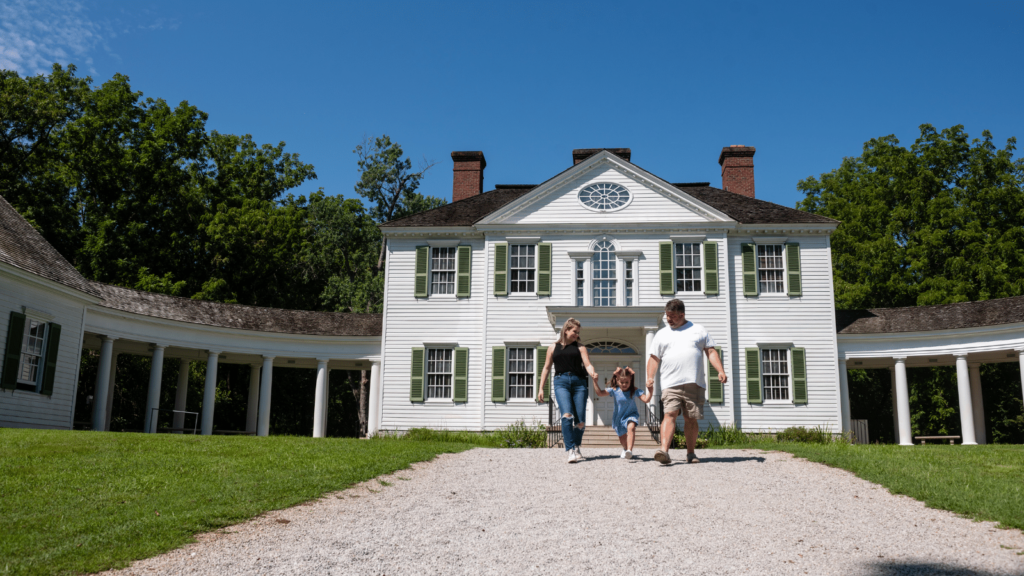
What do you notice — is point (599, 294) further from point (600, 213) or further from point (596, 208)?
point (596, 208)

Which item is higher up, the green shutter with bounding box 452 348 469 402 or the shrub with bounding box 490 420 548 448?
the green shutter with bounding box 452 348 469 402

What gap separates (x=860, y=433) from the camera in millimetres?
23422

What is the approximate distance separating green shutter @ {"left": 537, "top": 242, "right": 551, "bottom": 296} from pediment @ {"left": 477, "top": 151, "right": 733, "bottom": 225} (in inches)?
33.0

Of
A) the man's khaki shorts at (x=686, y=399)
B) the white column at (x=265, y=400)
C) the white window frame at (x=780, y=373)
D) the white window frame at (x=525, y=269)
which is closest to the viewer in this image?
the man's khaki shorts at (x=686, y=399)

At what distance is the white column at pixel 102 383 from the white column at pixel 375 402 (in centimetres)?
719

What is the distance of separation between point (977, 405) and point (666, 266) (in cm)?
1040

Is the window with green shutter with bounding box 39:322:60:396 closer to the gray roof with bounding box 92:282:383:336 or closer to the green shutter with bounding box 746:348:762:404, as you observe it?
the gray roof with bounding box 92:282:383:336

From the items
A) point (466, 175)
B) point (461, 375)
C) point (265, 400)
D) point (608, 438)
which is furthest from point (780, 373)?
point (265, 400)

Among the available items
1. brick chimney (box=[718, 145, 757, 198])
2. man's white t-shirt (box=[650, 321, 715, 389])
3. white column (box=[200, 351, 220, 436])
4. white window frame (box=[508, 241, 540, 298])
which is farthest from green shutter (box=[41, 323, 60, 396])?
brick chimney (box=[718, 145, 757, 198])

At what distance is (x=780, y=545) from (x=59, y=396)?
19.0 meters

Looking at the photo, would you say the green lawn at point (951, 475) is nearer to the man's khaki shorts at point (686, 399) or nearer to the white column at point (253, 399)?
the man's khaki shorts at point (686, 399)

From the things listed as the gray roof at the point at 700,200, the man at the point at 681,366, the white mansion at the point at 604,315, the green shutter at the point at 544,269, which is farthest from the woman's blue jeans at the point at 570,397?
the gray roof at the point at 700,200

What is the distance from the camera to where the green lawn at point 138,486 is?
600 cm

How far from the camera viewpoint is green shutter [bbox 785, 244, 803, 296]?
902 inches
